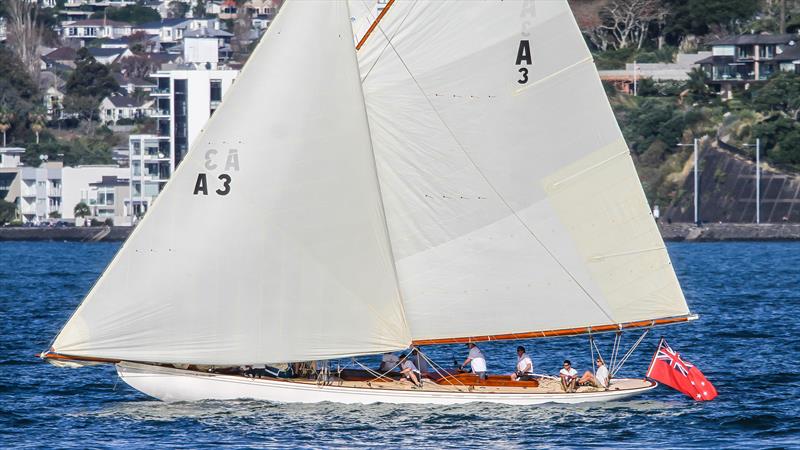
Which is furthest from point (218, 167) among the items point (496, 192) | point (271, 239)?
point (496, 192)

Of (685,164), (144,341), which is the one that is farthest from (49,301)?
(685,164)

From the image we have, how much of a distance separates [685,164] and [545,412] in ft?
484

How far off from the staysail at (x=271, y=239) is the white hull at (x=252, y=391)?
75 cm

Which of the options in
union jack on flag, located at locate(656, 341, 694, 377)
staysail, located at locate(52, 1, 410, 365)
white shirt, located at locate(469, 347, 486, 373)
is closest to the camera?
staysail, located at locate(52, 1, 410, 365)

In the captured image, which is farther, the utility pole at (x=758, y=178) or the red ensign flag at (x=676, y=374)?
the utility pole at (x=758, y=178)

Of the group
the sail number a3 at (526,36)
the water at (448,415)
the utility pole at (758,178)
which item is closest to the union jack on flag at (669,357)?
the water at (448,415)

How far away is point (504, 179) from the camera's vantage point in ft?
124

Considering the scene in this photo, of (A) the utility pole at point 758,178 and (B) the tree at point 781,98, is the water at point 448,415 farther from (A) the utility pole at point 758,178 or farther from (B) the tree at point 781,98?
(B) the tree at point 781,98

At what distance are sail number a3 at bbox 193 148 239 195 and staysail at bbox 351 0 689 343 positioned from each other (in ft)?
11.3

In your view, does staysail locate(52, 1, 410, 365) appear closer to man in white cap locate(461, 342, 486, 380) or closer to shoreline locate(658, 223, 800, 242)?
man in white cap locate(461, 342, 486, 380)

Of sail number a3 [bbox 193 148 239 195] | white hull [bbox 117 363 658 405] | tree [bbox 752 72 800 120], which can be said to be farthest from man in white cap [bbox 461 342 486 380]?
tree [bbox 752 72 800 120]

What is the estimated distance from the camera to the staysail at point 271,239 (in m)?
35.7

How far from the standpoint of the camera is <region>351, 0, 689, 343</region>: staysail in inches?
1468

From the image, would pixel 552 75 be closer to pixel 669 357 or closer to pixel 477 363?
pixel 477 363
